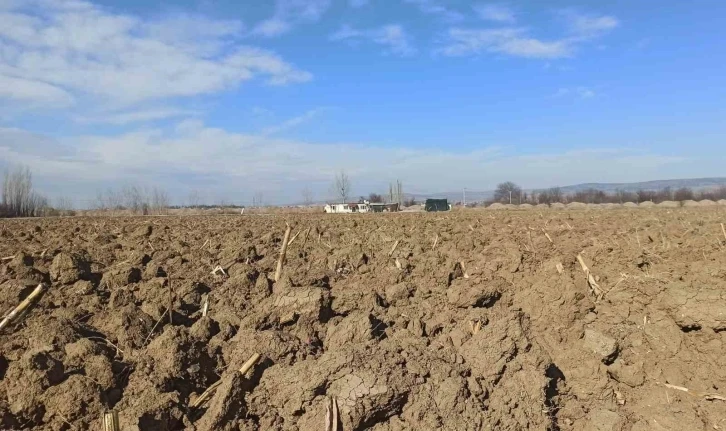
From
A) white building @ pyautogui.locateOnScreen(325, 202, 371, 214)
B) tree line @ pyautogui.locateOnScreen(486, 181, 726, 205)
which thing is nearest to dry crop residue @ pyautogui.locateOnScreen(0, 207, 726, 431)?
white building @ pyautogui.locateOnScreen(325, 202, 371, 214)

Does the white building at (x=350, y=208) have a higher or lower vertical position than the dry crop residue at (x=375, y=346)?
higher

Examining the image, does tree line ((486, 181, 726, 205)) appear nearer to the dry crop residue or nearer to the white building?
the white building

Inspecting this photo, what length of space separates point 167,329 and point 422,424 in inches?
71.3

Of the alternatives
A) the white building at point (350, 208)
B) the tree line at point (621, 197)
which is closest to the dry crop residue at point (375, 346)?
the white building at point (350, 208)

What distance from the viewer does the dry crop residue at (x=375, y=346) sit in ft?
10.9

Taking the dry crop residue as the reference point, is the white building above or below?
above

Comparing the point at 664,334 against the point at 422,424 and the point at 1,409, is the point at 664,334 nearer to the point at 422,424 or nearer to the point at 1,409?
the point at 422,424

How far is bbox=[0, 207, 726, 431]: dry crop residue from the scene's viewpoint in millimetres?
3320

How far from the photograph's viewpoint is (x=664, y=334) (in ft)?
15.0

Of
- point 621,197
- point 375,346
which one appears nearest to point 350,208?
point 621,197

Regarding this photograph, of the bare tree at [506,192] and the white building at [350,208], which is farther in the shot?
the bare tree at [506,192]

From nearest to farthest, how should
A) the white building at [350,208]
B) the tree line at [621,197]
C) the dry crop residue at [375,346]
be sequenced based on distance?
the dry crop residue at [375,346] → the white building at [350,208] → the tree line at [621,197]

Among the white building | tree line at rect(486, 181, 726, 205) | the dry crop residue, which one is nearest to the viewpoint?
the dry crop residue

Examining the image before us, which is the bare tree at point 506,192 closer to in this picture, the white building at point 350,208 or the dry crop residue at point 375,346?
the white building at point 350,208
